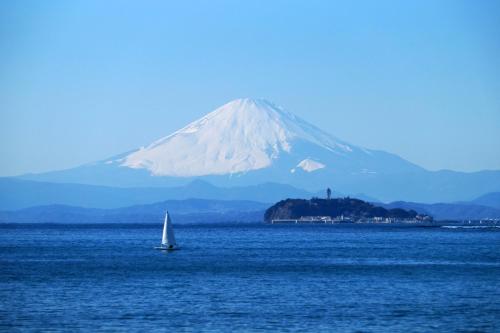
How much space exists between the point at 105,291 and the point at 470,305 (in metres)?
18.5

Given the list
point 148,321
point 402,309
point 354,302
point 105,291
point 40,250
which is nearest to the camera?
point 148,321

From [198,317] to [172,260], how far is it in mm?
41045

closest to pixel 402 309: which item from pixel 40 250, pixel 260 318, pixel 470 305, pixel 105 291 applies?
pixel 470 305

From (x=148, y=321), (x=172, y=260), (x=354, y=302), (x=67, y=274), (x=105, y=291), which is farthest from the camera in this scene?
(x=172, y=260)

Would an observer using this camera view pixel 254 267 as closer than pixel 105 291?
No

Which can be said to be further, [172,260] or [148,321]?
[172,260]

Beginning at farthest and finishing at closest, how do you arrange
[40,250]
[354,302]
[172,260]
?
1. [40,250]
2. [172,260]
3. [354,302]

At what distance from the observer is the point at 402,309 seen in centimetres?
4797

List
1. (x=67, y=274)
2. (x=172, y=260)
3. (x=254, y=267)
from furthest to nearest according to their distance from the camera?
(x=172, y=260) < (x=254, y=267) < (x=67, y=274)

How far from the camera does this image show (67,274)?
69.9 m

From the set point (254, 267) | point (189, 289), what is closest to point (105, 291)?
point (189, 289)

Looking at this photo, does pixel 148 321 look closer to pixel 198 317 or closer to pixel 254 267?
pixel 198 317

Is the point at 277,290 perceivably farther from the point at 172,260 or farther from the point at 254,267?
the point at 172,260

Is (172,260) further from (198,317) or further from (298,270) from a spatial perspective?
(198,317)
